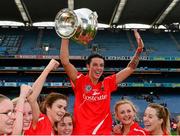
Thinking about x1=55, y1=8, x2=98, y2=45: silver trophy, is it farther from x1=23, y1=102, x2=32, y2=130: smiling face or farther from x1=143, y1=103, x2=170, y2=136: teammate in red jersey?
x1=23, y1=102, x2=32, y2=130: smiling face

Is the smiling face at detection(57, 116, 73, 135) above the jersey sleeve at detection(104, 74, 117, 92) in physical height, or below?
below

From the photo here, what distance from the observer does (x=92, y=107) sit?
17.9ft

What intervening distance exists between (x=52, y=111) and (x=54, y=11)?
24.6 m

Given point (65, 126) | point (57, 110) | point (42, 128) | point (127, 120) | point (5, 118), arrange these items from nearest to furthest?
point (5, 118)
point (42, 128)
point (57, 110)
point (65, 126)
point (127, 120)

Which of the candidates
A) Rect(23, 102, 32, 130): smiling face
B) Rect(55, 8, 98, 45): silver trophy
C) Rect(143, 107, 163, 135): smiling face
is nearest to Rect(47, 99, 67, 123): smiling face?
Rect(23, 102, 32, 130): smiling face

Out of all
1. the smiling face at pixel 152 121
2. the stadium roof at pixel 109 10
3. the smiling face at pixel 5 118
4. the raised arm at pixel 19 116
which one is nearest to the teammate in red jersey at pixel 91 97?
the smiling face at pixel 152 121

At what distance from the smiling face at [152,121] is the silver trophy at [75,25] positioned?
141cm

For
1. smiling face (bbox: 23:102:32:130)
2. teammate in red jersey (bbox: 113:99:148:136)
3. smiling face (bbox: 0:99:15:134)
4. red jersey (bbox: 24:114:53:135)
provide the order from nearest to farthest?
smiling face (bbox: 0:99:15:134)
smiling face (bbox: 23:102:32:130)
red jersey (bbox: 24:114:53:135)
teammate in red jersey (bbox: 113:99:148:136)

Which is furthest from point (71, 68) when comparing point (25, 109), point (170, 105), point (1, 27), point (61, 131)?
point (1, 27)

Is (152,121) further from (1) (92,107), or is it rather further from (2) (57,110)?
(2) (57,110)

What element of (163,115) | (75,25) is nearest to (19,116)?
(75,25)

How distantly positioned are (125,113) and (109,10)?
23424mm

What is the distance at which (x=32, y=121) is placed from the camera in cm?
441

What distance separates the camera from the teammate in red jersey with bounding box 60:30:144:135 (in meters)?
5.37
